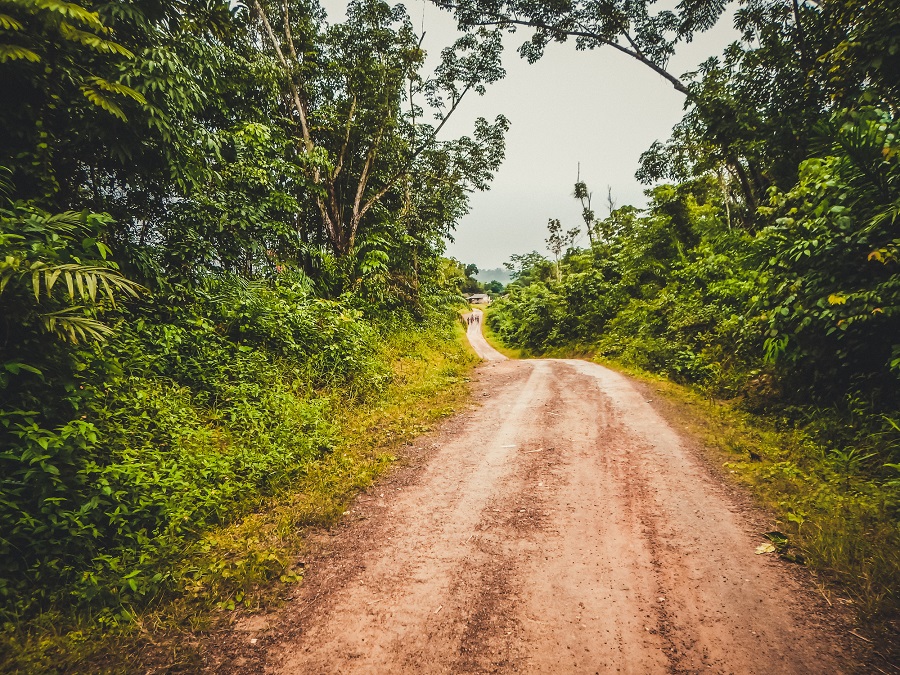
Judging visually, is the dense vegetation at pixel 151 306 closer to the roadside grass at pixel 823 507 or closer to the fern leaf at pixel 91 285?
the fern leaf at pixel 91 285

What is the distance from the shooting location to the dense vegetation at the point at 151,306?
9.61 feet

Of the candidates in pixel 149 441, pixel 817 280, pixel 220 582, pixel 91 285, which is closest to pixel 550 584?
pixel 220 582

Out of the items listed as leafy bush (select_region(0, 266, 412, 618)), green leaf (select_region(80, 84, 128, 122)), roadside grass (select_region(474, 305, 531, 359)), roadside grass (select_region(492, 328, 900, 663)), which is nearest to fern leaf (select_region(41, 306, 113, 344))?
leafy bush (select_region(0, 266, 412, 618))


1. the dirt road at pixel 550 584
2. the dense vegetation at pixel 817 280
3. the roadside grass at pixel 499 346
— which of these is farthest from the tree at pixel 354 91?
the roadside grass at pixel 499 346

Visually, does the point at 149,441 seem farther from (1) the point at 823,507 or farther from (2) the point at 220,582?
(1) the point at 823,507

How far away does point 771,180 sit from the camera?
360 inches

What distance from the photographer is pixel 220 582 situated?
117 inches

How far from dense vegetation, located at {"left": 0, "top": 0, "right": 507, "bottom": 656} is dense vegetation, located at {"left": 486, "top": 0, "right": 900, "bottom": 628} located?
5.68 m

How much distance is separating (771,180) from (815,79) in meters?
2.21

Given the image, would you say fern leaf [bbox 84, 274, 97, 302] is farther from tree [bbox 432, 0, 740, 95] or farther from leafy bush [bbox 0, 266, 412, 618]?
tree [bbox 432, 0, 740, 95]

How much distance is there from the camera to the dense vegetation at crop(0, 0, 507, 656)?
115 inches

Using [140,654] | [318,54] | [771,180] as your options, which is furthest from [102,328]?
[771,180]

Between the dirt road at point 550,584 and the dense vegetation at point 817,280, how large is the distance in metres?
0.79

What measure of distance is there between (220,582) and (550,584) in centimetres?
271
